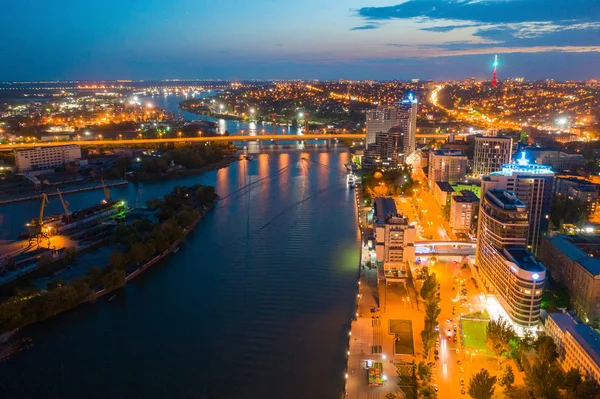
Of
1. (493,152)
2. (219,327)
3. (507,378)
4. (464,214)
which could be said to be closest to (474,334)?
(507,378)

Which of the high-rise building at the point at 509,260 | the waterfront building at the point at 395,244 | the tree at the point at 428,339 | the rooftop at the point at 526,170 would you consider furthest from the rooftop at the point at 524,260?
the rooftop at the point at 526,170

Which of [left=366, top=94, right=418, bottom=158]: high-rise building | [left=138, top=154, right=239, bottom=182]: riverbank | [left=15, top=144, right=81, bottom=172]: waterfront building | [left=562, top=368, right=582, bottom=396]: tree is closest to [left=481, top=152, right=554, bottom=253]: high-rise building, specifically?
[left=562, top=368, right=582, bottom=396]: tree

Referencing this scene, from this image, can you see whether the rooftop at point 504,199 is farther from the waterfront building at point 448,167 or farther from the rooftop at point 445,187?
the waterfront building at point 448,167

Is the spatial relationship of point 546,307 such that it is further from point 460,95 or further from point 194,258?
point 460,95

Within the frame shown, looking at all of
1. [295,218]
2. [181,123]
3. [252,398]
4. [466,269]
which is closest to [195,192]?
[295,218]

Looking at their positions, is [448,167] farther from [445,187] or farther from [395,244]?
[395,244]

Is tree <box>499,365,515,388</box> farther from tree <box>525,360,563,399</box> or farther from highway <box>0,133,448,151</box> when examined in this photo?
highway <box>0,133,448,151</box>
